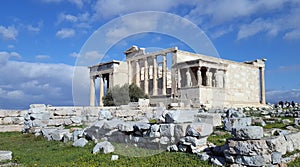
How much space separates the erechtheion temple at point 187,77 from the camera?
38344 millimetres

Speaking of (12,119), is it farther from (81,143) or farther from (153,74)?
(153,74)

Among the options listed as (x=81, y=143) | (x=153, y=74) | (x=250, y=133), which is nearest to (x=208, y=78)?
(x=153, y=74)

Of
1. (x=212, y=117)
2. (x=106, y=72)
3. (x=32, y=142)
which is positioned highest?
(x=106, y=72)

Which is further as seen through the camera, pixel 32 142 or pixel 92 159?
pixel 32 142

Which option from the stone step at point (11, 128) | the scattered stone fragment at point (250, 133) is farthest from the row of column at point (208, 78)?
the scattered stone fragment at point (250, 133)

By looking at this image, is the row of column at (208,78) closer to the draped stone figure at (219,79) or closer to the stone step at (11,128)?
the draped stone figure at (219,79)

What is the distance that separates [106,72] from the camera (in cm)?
4775

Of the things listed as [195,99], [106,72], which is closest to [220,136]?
[195,99]

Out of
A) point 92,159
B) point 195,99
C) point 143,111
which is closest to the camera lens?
point 92,159

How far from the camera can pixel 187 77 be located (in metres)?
40.0

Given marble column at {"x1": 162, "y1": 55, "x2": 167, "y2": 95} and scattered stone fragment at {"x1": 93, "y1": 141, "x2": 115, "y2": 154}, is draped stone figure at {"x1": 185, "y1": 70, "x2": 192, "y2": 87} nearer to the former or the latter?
marble column at {"x1": 162, "y1": 55, "x2": 167, "y2": 95}

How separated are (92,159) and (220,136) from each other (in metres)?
4.41

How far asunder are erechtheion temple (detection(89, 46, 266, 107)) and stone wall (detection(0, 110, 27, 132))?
1900cm

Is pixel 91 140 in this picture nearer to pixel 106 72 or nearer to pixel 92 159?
pixel 92 159
